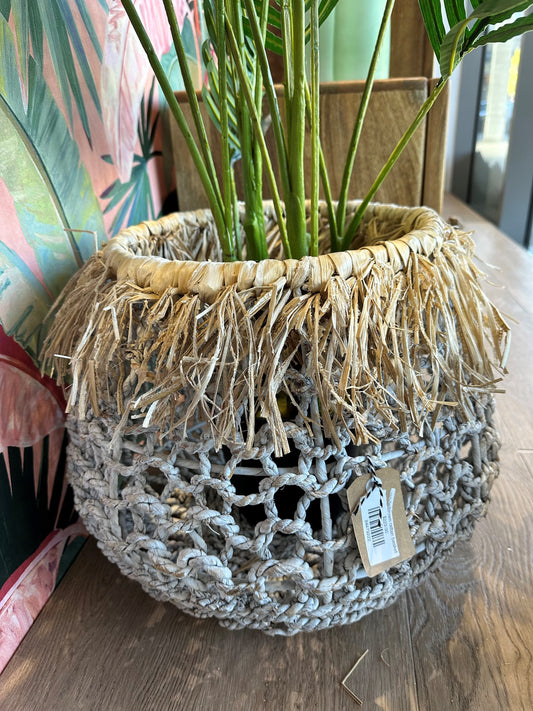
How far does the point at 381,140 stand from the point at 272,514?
0.54 m

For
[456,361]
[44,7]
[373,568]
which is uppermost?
[44,7]

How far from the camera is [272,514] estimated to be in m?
0.37

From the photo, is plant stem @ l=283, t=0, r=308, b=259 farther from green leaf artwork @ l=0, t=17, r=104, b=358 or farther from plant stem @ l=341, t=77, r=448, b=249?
green leaf artwork @ l=0, t=17, r=104, b=358

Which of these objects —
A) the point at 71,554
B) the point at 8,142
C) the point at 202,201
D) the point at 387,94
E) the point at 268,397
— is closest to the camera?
the point at 268,397

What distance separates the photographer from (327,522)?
38 cm

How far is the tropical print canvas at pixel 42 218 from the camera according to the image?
18.1 inches

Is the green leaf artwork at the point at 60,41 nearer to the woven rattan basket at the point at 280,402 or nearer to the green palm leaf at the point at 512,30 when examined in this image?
the woven rattan basket at the point at 280,402

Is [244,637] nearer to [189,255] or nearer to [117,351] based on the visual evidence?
[117,351]

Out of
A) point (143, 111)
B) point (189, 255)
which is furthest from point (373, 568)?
point (143, 111)

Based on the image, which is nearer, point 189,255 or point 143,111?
point 189,255

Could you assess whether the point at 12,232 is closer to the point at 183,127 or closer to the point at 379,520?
the point at 183,127

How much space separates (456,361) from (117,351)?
0.24 metres

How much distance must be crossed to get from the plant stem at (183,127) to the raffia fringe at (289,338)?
9cm

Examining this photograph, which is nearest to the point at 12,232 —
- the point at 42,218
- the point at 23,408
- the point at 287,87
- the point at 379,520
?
the point at 42,218
